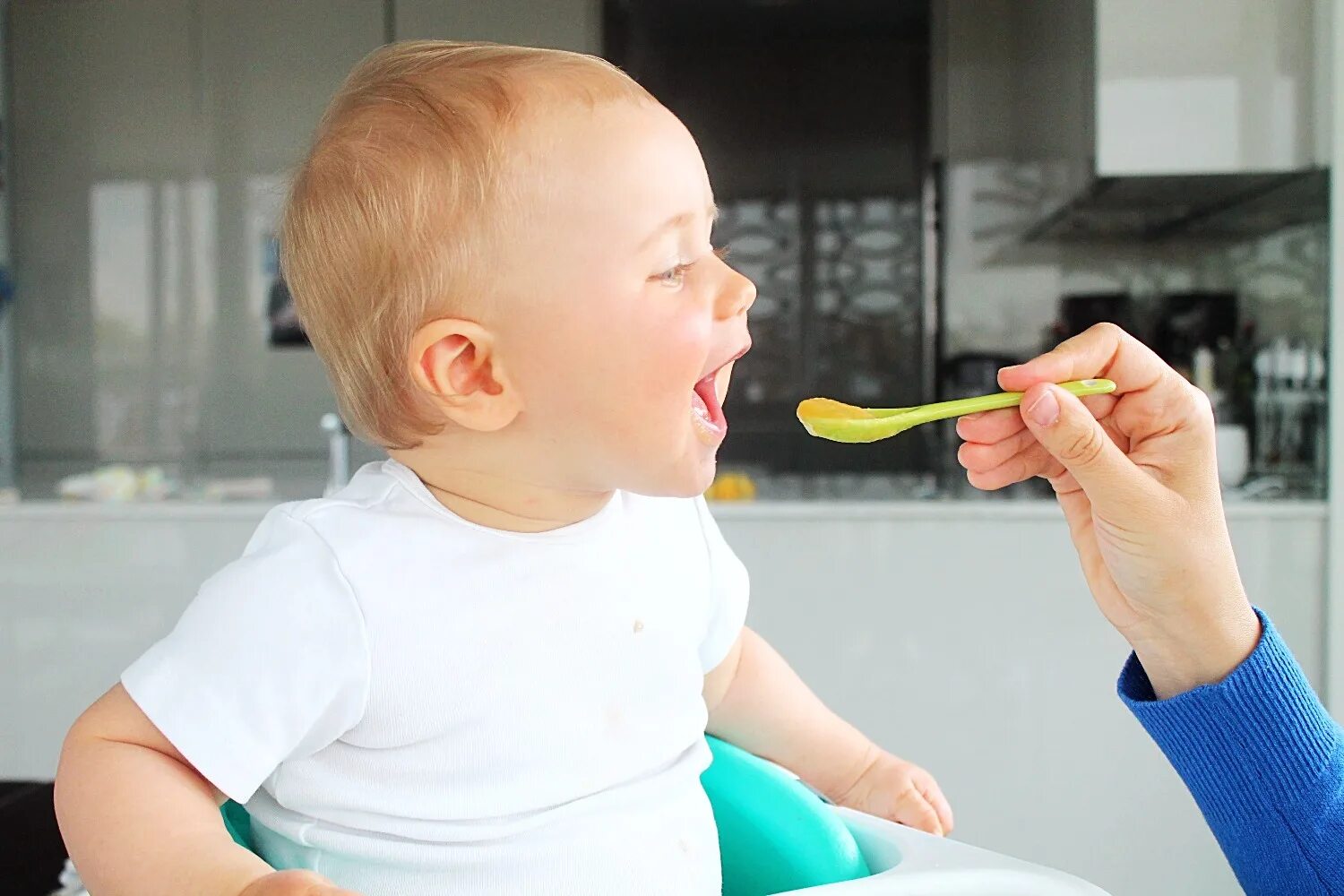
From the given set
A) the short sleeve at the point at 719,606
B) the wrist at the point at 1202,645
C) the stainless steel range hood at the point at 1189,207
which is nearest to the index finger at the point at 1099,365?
the wrist at the point at 1202,645

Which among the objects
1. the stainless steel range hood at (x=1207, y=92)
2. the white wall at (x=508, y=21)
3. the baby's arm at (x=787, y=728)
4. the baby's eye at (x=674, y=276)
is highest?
the white wall at (x=508, y=21)

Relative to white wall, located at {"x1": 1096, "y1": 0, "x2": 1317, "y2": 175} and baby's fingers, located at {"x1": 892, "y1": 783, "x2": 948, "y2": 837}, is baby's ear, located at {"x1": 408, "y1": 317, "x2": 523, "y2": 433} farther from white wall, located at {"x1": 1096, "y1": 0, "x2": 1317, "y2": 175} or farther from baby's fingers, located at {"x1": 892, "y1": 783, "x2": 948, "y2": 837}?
white wall, located at {"x1": 1096, "y1": 0, "x2": 1317, "y2": 175}

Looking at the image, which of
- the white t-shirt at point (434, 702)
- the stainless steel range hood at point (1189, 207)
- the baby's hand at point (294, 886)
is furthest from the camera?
the stainless steel range hood at point (1189, 207)

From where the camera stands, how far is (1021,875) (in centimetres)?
66

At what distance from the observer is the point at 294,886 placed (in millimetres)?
568

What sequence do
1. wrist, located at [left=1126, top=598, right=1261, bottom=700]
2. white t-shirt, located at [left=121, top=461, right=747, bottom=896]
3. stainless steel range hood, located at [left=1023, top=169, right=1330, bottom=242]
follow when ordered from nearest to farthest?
white t-shirt, located at [left=121, top=461, right=747, bottom=896] → wrist, located at [left=1126, top=598, right=1261, bottom=700] → stainless steel range hood, located at [left=1023, top=169, right=1330, bottom=242]

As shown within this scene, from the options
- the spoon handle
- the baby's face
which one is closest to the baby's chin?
the baby's face

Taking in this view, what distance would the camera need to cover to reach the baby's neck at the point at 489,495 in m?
0.78

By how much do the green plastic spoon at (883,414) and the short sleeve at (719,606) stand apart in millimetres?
195

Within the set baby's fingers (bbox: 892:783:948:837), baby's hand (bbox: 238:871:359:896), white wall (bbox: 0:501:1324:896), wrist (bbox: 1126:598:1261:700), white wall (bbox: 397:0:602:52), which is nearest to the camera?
baby's hand (bbox: 238:871:359:896)

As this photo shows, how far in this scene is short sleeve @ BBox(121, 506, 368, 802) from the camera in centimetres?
66

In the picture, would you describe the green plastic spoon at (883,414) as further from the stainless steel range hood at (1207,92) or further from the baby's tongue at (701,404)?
the stainless steel range hood at (1207,92)

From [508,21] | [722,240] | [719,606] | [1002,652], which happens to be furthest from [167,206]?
[719,606]

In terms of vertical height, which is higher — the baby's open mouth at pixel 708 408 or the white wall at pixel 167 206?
the white wall at pixel 167 206
